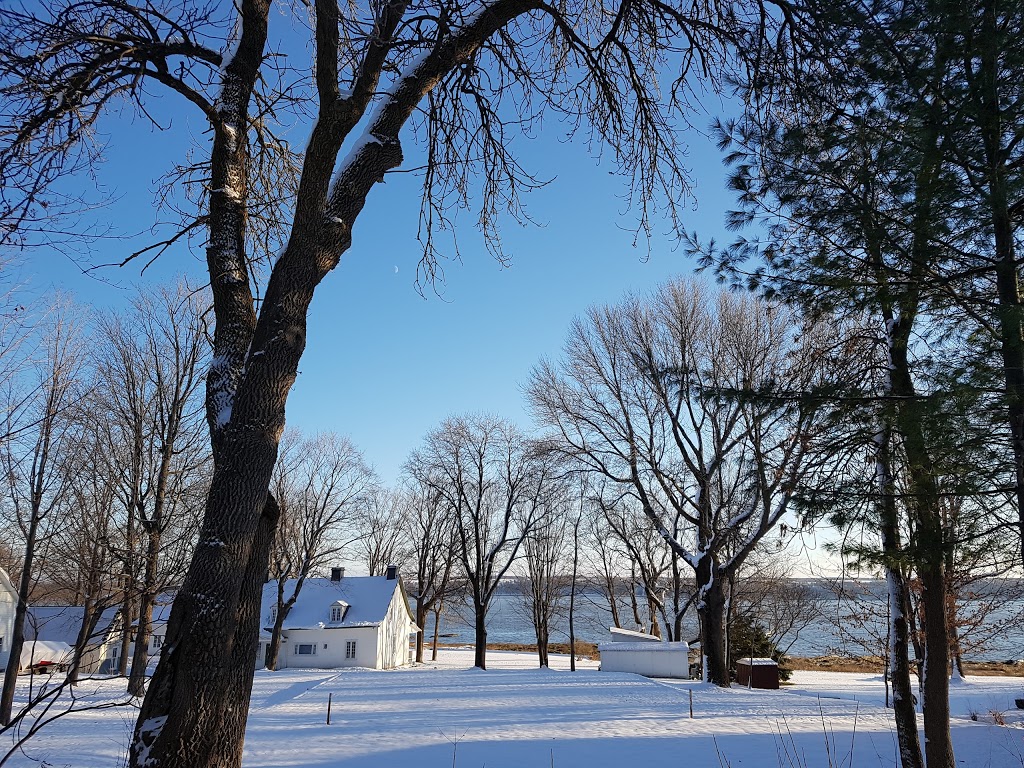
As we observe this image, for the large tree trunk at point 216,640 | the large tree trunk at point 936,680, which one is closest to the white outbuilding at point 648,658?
the large tree trunk at point 936,680

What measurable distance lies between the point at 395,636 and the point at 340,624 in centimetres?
481

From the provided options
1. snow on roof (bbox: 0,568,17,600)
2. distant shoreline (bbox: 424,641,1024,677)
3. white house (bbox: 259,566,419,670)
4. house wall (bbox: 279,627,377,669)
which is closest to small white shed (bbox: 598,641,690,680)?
distant shoreline (bbox: 424,641,1024,677)

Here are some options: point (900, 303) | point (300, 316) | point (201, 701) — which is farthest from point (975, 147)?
point (201, 701)

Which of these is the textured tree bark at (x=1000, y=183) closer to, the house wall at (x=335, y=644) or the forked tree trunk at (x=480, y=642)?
the forked tree trunk at (x=480, y=642)

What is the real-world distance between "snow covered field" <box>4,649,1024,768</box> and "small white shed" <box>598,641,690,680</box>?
4290 millimetres

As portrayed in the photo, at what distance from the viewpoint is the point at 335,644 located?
3975 cm

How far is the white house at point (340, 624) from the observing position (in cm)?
3956

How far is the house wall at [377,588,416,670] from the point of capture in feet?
133

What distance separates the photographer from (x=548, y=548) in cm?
4256

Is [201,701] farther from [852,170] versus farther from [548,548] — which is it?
[548,548]

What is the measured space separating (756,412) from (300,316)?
12.3ft

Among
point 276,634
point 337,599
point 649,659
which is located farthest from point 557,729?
point 337,599

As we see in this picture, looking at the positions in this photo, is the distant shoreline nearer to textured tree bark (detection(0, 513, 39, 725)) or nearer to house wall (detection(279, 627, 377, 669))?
house wall (detection(279, 627, 377, 669))

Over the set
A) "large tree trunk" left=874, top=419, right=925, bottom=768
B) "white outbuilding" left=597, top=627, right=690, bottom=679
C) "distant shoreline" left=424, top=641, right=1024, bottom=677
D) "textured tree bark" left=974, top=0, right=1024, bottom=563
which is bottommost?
"distant shoreline" left=424, top=641, right=1024, bottom=677
